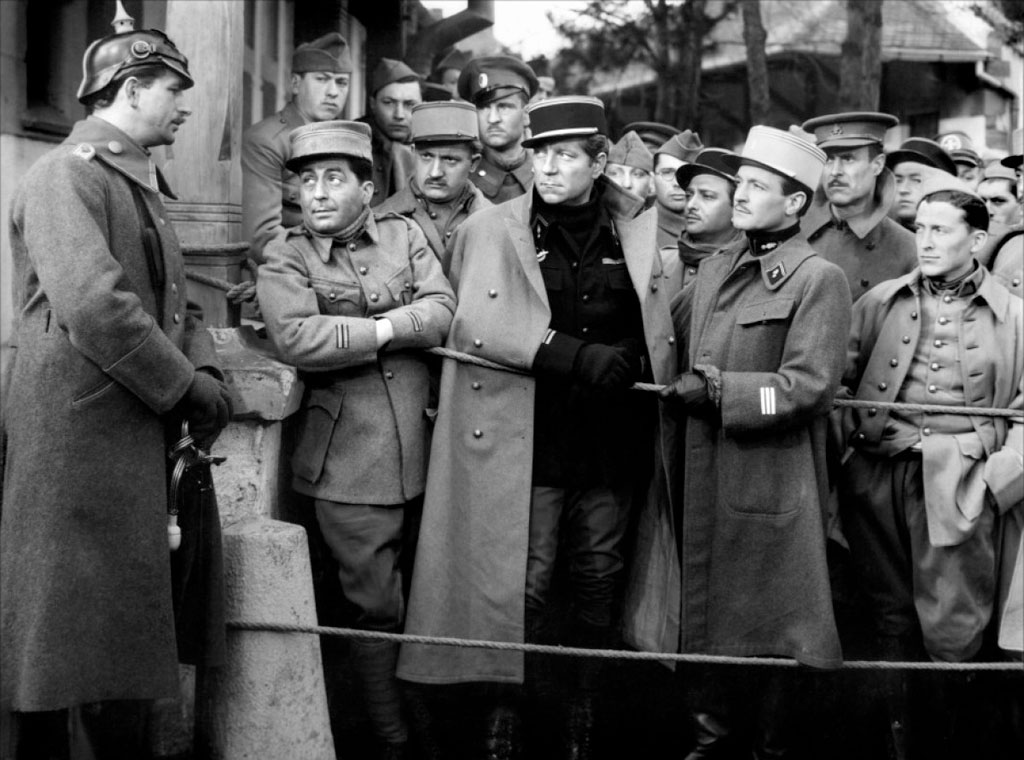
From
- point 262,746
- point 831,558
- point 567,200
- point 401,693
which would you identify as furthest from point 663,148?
point 262,746

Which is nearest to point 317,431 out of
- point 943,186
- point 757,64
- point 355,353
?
point 355,353

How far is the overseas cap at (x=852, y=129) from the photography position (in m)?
5.80

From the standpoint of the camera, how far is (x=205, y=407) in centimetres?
400

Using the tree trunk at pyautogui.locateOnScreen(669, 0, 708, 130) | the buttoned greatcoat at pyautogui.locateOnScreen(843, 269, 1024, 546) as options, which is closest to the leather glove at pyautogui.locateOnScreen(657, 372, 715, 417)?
the buttoned greatcoat at pyautogui.locateOnScreen(843, 269, 1024, 546)

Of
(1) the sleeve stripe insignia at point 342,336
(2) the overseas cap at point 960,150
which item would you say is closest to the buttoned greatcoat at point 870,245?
(2) the overseas cap at point 960,150

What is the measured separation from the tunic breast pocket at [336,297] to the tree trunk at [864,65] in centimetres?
965

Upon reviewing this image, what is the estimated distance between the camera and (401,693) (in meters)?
4.82

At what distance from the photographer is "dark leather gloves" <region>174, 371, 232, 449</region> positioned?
3.96 meters

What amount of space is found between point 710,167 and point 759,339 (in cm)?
119

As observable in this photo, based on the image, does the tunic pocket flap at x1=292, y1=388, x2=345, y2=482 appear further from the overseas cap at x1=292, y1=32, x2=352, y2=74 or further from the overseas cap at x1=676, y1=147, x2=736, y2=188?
the overseas cap at x1=292, y1=32, x2=352, y2=74

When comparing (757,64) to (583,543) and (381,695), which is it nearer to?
(583,543)

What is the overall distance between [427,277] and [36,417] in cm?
149

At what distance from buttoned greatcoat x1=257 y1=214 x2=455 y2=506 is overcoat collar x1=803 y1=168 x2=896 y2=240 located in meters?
1.93

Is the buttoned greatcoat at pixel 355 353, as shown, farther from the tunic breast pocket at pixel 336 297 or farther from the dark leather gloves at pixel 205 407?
the dark leather gloves at pixel 205 407
